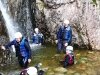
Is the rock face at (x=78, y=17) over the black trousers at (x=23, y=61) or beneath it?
over

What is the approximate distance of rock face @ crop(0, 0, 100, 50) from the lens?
57.7 ft

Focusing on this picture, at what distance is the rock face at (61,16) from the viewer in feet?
57.7

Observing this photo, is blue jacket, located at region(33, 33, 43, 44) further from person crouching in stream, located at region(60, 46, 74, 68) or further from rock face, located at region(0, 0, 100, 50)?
person crouching in stream, located at region(60, 46, 74, 68)

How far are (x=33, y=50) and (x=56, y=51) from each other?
1.32 m

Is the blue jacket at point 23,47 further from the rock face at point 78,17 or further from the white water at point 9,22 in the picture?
the white water at point 9,22

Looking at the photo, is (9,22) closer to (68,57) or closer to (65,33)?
(65,33)

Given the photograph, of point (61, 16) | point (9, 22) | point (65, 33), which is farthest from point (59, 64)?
point (9, 22)

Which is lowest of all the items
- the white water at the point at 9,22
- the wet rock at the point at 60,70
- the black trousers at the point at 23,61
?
the wet rock at the point at 60,70

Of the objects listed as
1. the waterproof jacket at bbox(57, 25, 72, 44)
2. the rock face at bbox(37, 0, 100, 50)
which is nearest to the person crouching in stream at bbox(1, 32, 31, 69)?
the waterproof jacket at bbox(57, 25, 72, 44)

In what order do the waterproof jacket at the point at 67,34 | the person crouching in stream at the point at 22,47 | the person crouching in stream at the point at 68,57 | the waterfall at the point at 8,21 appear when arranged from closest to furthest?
the person crouching in stream at the point at 22,47 → the person crouching in stream at the point at 68,57 → the waterproof jacket at the point at 67,34 → the waterfall at the point at 8,21

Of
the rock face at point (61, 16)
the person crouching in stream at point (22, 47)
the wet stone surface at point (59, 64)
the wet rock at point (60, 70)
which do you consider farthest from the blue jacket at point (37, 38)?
the person crouching in stream at point (22, 47)

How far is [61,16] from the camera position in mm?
18359

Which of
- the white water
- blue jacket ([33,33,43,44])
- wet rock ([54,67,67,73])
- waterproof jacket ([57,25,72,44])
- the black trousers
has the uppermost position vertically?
the white water

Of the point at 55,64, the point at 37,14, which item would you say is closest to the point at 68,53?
the point at 55,64
